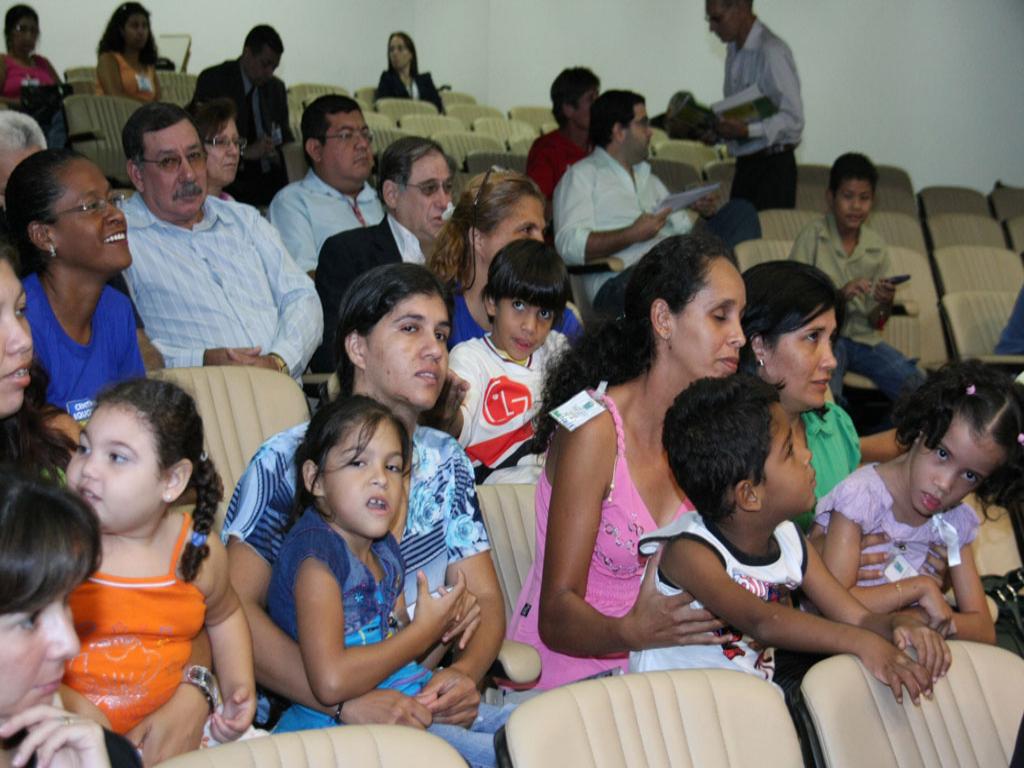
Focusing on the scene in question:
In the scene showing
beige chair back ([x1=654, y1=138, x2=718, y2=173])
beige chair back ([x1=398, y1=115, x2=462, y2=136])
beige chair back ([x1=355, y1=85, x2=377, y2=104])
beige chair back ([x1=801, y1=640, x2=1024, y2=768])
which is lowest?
beige chair back ([x1=801, y1=640, x2=1024, y2=768])

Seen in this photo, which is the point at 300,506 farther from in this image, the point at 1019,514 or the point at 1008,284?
the point at 1008,284

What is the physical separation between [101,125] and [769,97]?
3.43m

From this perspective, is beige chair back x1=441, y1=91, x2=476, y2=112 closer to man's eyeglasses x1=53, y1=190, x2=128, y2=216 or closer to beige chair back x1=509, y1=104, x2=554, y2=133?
beige chair back x1=509, y1=104, x2=554, y2=133

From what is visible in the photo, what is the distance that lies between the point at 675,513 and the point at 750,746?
66 centimetres

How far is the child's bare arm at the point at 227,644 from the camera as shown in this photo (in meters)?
1.75

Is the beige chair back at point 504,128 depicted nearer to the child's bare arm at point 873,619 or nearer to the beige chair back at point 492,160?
the beige chair back at point 492,160

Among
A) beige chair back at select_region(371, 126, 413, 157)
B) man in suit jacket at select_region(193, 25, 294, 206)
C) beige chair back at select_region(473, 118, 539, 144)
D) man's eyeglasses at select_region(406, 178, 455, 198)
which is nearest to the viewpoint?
man's eyeglasses at select_region(406, 178, 455, 198)

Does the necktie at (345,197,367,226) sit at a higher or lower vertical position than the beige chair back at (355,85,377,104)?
lower

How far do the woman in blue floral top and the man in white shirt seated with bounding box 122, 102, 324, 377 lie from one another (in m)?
1.02

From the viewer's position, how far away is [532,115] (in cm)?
1011

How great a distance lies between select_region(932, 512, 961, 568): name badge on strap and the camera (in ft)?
7.83

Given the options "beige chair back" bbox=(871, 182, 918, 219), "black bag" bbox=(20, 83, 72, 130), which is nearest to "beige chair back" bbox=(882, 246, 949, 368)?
"beige chair back" bbox=(871, 182, 918, 219)

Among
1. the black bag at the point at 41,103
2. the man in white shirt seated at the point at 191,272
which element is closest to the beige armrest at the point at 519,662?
the man in white shirt seated at the point at 191,272

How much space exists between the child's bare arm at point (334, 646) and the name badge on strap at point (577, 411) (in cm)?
47
